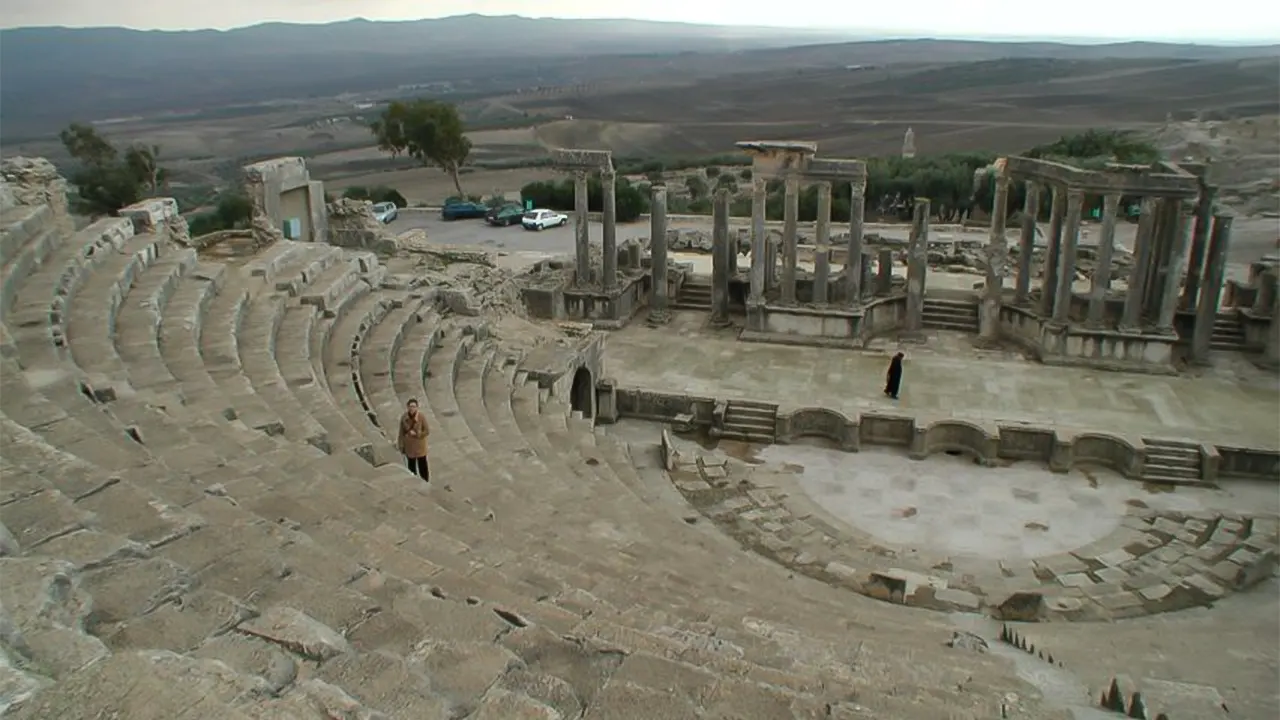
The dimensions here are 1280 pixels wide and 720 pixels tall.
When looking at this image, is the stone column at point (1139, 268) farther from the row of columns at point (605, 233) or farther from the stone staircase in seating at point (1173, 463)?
the row of columns at point (605, 233)

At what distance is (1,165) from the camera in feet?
49.0

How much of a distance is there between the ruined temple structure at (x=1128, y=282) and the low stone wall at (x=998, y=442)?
173 inches

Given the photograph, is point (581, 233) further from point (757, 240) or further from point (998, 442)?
point (998, 442)

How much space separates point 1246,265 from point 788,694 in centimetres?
3179

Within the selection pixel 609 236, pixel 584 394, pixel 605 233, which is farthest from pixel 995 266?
pixel 584 394

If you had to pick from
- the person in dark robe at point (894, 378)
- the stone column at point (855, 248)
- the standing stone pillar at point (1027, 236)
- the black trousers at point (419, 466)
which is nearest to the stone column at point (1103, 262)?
the standing stone pillar at point (1027, 236)

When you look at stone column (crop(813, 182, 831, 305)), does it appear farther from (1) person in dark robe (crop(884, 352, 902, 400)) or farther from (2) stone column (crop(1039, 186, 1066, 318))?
(2) stone column (crop(1039, 186, 1066, 318))

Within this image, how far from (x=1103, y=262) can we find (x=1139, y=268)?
78cm

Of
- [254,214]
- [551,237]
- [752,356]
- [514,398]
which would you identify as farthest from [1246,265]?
[254,214]

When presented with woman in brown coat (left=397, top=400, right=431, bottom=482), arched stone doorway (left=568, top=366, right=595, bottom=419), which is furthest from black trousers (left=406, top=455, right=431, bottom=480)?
arched stone doorway (left=568, top=366, right=595, bottom=419)

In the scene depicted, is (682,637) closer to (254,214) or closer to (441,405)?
(441,405)

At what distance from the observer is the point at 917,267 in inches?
886

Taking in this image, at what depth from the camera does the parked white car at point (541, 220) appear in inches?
1481

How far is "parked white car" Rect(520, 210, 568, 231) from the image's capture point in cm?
3762
